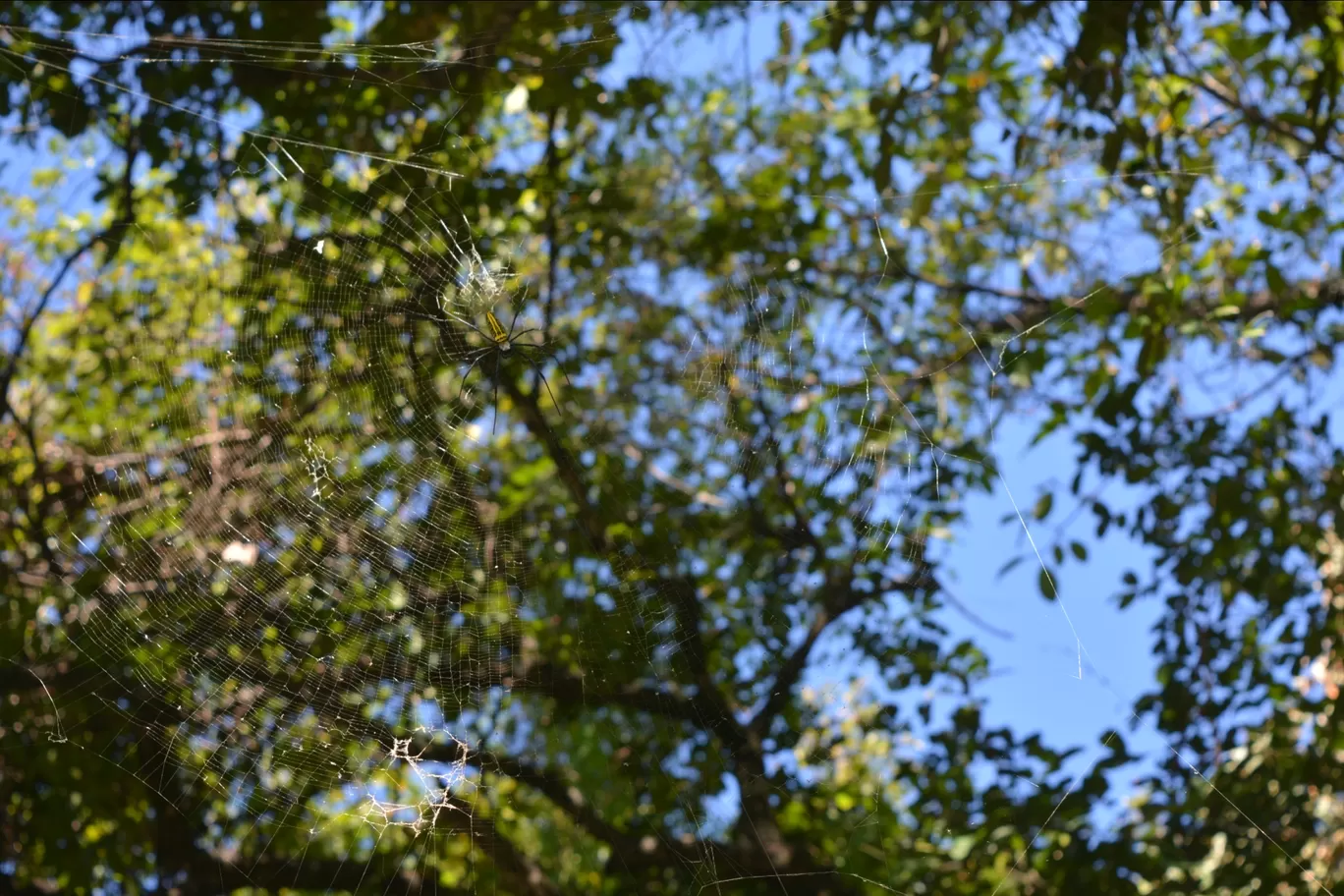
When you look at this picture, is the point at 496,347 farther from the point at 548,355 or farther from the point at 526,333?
the point at 548,355

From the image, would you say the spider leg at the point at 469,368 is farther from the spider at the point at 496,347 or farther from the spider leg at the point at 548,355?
the spider leg at the point at 548,355

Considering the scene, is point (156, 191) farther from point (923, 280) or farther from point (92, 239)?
point (923, 280)

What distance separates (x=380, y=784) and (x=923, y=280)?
233 cm

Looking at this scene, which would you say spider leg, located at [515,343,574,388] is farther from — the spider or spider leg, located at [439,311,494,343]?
spider leg, located at [439,311,494,343]

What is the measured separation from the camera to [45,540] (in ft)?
11.5

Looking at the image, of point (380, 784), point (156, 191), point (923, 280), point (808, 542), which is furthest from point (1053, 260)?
point (156, 191)

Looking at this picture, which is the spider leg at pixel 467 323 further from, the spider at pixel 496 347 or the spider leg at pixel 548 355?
the spider leg at pixel 548 355

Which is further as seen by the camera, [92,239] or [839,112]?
[839,112]

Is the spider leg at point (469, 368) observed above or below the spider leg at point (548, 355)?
below

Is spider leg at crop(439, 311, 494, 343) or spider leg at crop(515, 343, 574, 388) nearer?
spider leg at crop(439, 311, 494, 343)

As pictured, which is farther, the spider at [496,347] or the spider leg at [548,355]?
the spider leg at [548,355]

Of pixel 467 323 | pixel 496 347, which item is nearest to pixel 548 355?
pixel 496 347

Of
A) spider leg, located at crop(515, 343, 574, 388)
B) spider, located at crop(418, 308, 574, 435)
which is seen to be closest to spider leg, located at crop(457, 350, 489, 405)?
spider, located at crop(418, 308, 574, 435)

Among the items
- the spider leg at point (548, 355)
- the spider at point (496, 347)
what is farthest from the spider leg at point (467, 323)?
the spider leg at point (548, 355)
